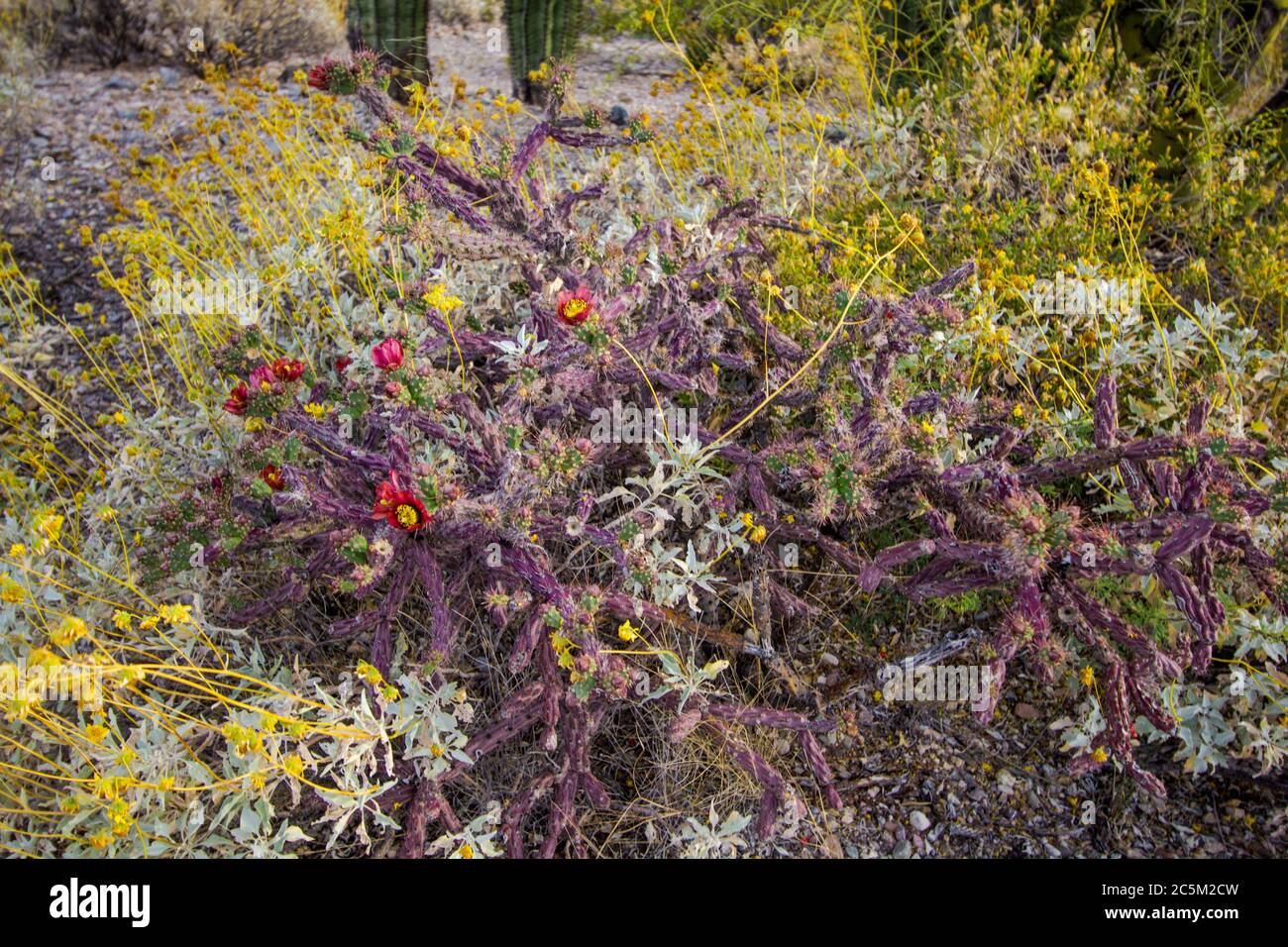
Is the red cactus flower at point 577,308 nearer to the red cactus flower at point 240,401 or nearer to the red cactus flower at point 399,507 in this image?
the red cactus flower at point 399,507

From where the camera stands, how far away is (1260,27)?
4020 millimetres

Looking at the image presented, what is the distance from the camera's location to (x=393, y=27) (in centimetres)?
489

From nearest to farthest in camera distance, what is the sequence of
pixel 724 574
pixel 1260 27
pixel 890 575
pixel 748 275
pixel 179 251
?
pixel 890 575, pixel 724 574, pixel 748 275, pixel 179 251, pixel 1260 27

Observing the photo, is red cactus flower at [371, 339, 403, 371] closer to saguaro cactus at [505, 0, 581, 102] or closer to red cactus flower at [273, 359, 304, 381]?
red cactus flower at [273, 359, 304, 381]

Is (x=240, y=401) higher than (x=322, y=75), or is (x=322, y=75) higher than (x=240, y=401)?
(x=322, y=75)

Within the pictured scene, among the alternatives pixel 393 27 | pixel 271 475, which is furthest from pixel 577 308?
pixel 393 27

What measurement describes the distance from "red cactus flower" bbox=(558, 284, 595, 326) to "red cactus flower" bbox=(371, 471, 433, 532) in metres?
0.54

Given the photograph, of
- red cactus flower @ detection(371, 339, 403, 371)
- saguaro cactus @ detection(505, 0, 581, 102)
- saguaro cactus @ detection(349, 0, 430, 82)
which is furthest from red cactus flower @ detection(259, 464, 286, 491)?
saguaro cactus @ detection(505, 0, 581, 102)

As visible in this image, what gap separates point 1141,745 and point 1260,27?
3070 mm

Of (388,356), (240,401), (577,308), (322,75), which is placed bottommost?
(240,401)

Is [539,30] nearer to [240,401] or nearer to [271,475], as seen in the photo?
[240,401]

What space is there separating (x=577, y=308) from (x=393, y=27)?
3285mm
